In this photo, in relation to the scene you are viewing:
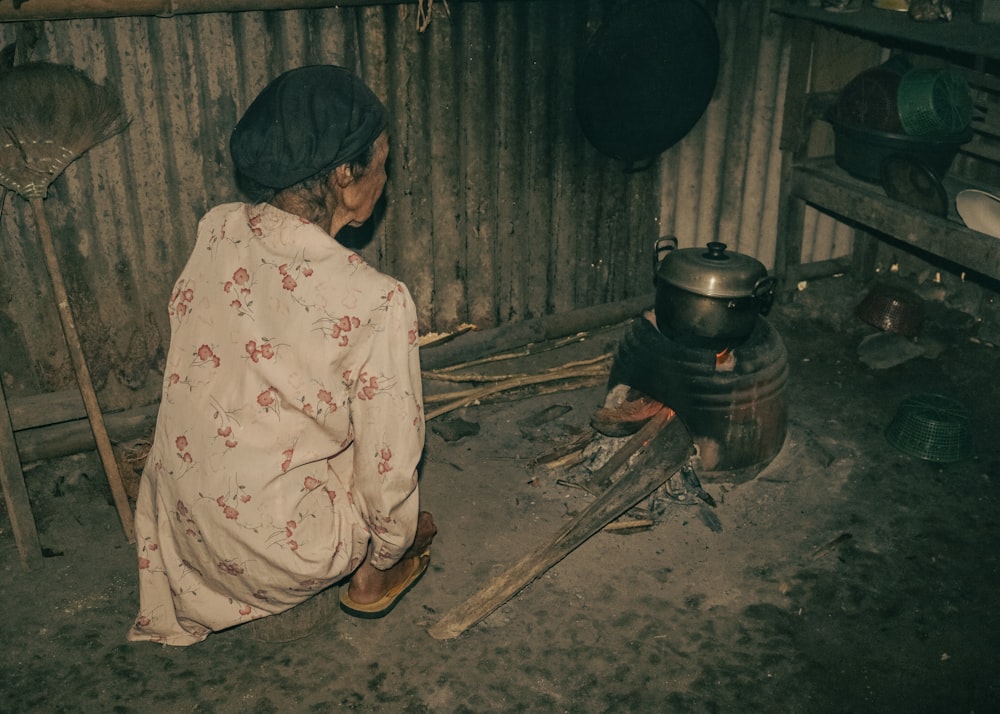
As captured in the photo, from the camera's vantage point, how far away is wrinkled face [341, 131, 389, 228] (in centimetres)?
335

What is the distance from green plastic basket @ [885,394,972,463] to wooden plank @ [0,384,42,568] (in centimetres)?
454

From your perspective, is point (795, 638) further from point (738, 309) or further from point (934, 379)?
point (934, 379)

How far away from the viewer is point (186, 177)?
16.2 feet

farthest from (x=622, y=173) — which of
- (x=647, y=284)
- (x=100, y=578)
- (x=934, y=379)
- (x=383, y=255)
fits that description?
(x=100, y=578)

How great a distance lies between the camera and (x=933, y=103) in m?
5.43

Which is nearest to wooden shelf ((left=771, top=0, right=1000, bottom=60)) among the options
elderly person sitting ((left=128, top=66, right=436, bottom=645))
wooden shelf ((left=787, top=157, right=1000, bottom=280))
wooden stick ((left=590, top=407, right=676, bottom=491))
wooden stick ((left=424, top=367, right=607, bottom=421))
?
wooden shelf ((left=787, top=157, right=1000, bottom=280))

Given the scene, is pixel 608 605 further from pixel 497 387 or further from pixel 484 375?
pixel 484 375

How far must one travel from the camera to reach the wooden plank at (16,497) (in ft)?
14.2

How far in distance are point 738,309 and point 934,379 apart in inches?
87.3

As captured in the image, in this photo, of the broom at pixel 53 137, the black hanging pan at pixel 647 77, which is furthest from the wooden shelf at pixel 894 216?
the broom at pixel 53 137

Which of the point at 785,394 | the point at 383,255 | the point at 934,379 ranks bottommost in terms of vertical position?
the point at 934,379

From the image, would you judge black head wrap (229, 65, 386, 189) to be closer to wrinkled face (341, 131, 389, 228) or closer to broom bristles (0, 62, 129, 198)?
wrinkled face (341, 131, 389, 228)

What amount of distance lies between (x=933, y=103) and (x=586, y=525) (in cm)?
313

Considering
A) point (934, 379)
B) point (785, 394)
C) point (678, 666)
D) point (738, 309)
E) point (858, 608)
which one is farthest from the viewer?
point (934, 379)
